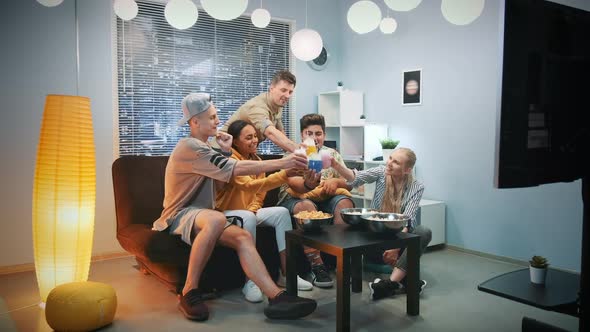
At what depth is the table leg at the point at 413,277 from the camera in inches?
102

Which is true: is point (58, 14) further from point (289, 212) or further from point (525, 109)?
point (525, 109)

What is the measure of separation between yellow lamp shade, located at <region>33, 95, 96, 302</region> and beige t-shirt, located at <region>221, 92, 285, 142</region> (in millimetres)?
1058

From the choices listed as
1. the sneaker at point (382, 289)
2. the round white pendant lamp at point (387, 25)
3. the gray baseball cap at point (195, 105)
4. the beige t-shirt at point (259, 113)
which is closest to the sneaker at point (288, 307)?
the sneaker at point (382, 289)

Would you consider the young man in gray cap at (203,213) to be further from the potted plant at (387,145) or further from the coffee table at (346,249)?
the potted plant at (387,145)

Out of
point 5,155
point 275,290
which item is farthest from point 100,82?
point 275,290

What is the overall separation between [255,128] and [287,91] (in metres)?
0.37

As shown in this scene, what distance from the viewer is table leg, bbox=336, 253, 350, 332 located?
2.24 m

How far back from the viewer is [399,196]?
10.3ft

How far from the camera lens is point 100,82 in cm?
388

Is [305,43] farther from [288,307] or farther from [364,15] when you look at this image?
[288,307]

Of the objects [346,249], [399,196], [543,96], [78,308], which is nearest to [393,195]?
[399,196]

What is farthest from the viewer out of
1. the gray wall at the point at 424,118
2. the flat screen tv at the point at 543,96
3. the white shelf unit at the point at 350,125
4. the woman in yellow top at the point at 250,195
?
the white shelf unit at the point at 350,125

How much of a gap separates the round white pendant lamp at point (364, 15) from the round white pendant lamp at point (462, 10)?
58 centimetres

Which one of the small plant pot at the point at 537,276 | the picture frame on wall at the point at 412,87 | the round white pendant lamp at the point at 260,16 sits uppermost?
the round white pendant lamp at the point at 260,16
